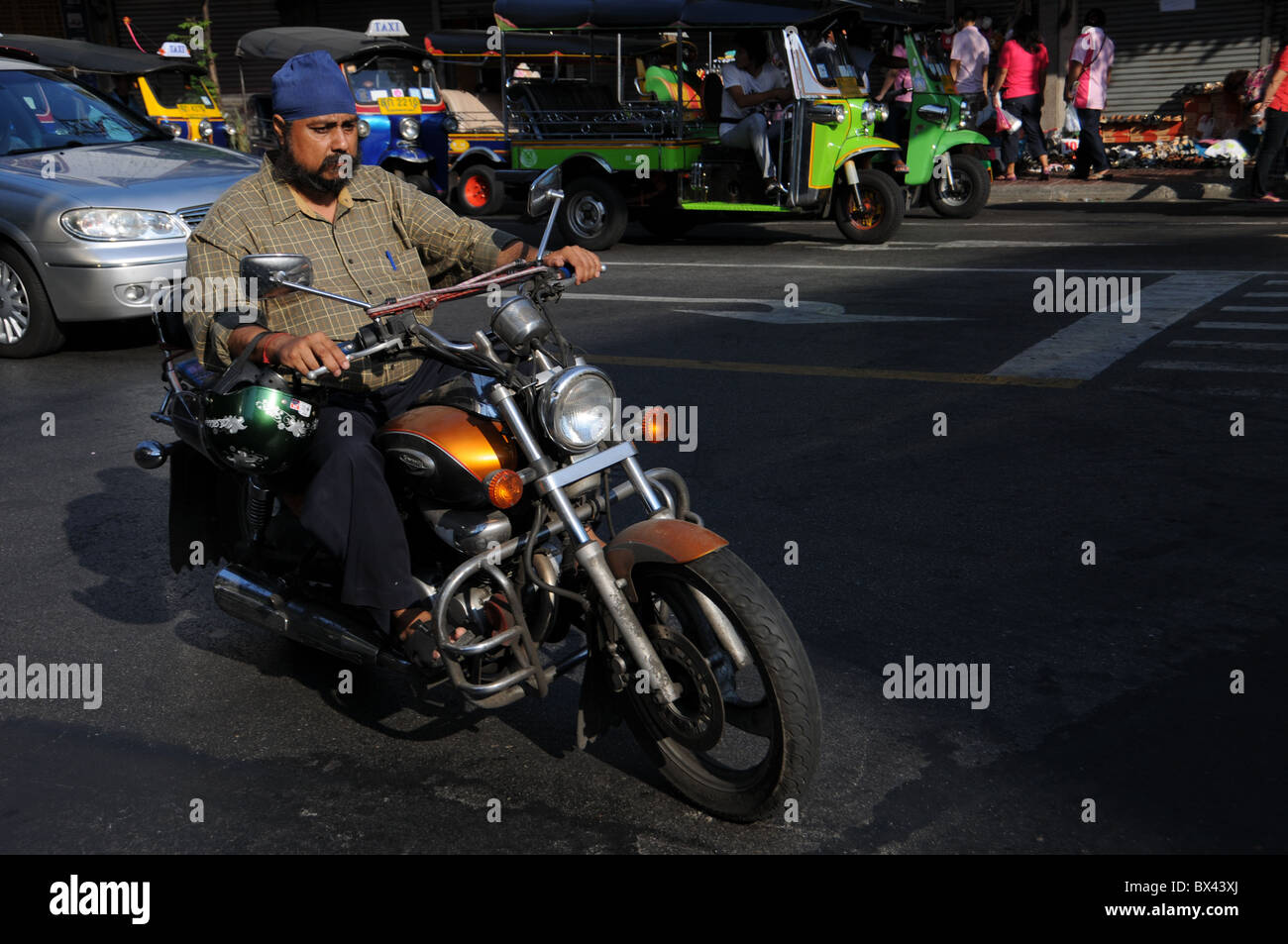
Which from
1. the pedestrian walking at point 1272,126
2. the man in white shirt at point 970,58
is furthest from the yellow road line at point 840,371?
the man in white shirt at point 970,58

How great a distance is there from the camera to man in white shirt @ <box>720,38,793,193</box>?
1276cm

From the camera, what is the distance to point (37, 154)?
9109mm

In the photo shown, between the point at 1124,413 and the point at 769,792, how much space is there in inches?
156

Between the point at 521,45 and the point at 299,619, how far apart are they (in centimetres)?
1373

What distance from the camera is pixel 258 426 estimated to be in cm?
333

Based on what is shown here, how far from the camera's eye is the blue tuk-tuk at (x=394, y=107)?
1825 centimetres

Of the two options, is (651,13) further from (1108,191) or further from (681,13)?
(1108,191)

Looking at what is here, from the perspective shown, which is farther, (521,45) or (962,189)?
(521,45)

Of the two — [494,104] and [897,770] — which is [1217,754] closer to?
[897,770]

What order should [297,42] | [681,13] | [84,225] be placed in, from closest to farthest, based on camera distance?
[84,225] → [681,13] → [297,42]

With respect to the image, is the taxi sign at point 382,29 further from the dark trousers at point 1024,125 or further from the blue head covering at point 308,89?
the blue head covering at point 308,89

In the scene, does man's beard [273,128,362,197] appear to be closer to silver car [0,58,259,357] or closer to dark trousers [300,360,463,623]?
dark trousers [300,360,463,623]

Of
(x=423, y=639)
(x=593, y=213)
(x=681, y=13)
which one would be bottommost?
(x=423, y=639)

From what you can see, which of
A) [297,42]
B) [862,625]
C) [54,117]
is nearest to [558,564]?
[862,625]
